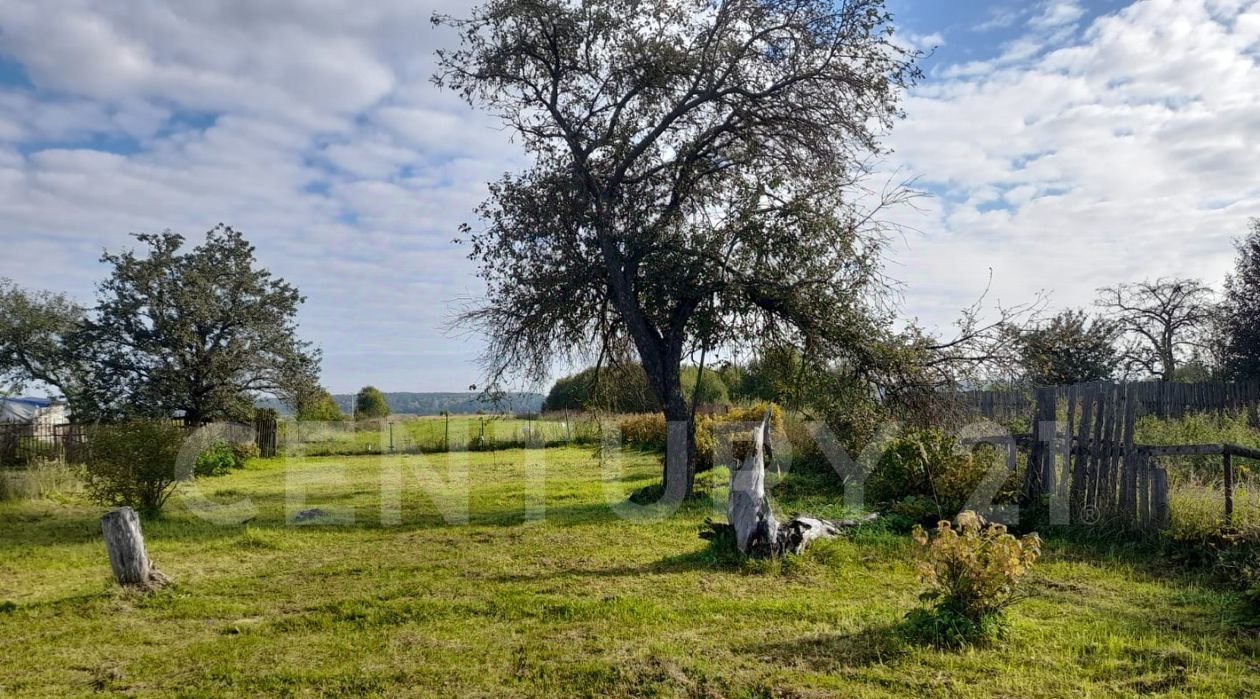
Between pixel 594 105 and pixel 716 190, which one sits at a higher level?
pixel 594 105

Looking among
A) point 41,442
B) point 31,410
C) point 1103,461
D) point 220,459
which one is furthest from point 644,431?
point 31,410

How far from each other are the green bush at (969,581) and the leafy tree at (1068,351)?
567 cm

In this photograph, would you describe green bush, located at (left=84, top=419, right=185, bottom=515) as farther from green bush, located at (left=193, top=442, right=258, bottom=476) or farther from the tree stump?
green bush, located at (left=193, top=442, right=258, bottom=476)

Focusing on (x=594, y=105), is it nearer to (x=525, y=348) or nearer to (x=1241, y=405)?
(x=525, y=348)

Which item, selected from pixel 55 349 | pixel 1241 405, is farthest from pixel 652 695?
pixel 55 349

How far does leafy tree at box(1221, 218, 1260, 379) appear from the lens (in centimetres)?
1916

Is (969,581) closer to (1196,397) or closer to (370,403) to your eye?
(1196,397)

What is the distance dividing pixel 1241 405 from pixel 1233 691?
46.5 ft

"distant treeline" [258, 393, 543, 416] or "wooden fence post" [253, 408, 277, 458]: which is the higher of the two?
"distant treeline" [258, 393, 543, 416]

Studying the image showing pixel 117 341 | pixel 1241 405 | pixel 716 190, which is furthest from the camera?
pixel 117 341

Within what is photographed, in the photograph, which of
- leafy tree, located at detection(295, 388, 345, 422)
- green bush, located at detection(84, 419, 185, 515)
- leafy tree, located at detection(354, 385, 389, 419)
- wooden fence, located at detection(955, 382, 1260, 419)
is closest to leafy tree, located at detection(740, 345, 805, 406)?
wooden fence, located at detection(955, 382, 1260, 419)

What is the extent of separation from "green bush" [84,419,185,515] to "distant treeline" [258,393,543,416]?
4.46 meters

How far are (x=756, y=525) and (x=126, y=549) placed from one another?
19.6 feet

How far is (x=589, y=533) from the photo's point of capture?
A: 988 centimetres
